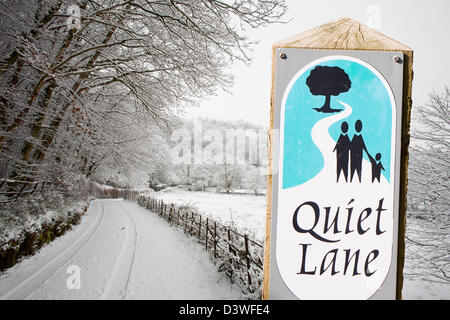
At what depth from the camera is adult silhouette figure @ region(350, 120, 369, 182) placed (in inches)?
40.2

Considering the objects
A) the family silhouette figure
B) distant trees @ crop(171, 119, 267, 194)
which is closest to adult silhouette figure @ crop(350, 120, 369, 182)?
the family silhouette figure

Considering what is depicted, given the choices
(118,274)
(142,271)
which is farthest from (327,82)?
(118,274)

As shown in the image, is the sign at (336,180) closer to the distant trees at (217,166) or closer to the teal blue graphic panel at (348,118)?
the teal blue graphic panel at (348,118)

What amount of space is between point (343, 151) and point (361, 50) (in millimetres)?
607

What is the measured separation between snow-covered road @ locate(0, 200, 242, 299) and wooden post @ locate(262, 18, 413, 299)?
2.84 metres

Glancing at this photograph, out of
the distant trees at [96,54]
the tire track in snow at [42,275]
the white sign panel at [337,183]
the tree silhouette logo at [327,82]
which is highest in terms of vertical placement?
the distant trees at [96,54]

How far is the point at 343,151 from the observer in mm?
1028

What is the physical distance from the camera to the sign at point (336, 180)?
3.35ft

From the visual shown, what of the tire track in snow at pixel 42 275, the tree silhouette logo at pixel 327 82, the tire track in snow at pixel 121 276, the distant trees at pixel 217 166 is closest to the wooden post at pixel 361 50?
the tree silhouette logo at pixel 327 82

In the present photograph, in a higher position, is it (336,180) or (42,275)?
(336,180)

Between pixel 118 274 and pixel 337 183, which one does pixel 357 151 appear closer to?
pixel 337 183

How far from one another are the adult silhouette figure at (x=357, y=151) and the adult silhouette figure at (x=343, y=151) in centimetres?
3

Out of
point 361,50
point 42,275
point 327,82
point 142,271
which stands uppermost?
point 361,50

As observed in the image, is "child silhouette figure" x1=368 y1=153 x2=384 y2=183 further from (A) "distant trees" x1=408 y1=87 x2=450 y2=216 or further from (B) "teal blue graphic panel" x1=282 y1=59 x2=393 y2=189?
(A) "distant trees" x1=408 y1=87 x2=450 y2=216
